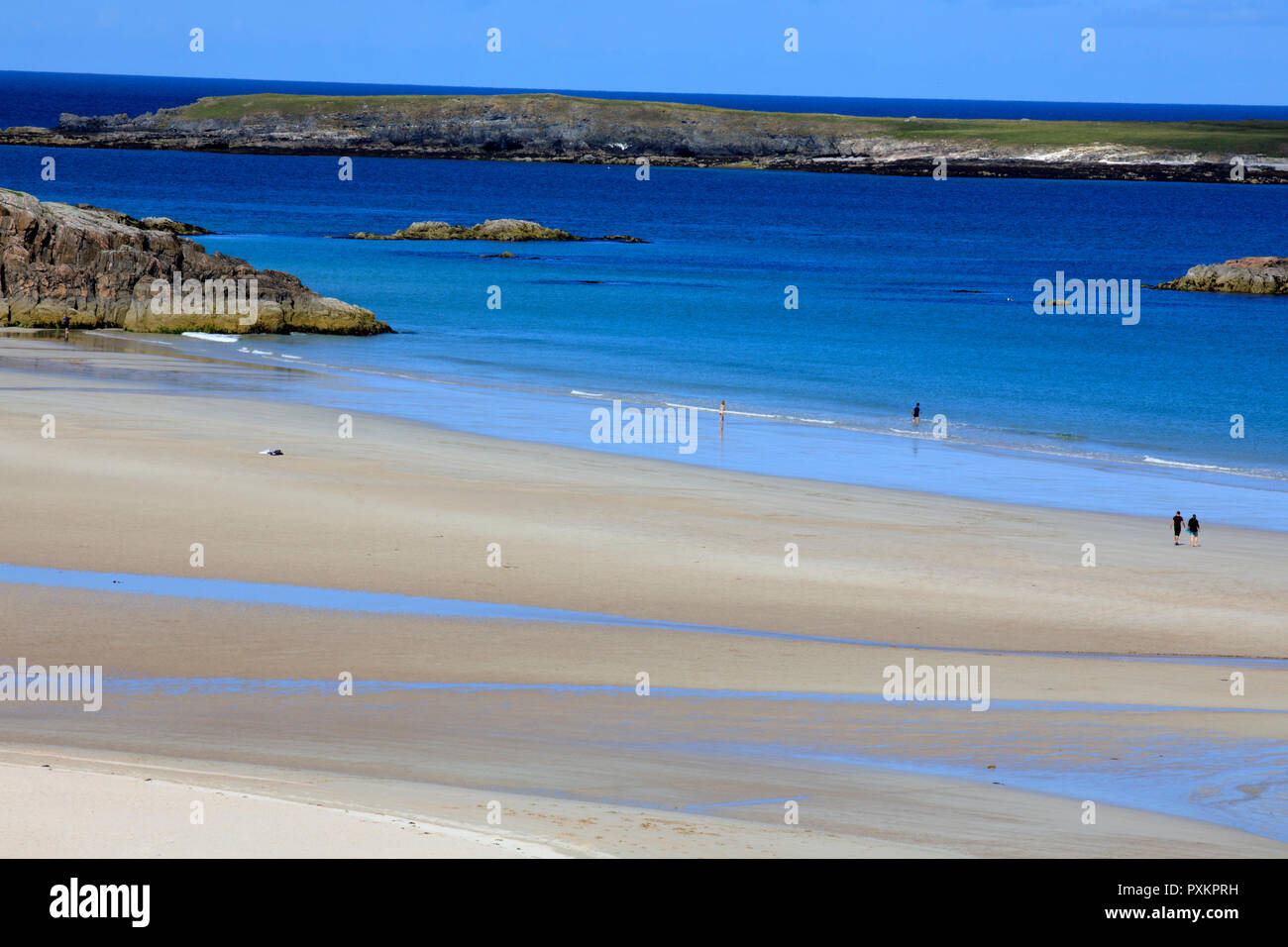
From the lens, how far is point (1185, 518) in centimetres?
→ 2467

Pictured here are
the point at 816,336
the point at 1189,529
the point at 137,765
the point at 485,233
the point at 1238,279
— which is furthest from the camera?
the point at 485,233

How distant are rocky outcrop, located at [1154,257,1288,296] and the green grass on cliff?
114m

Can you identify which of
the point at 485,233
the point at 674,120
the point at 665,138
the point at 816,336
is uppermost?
the point at 674,120

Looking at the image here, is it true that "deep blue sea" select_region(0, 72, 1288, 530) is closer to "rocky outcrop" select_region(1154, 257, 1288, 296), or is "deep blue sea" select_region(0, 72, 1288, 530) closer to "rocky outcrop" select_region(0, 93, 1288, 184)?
"rocky outcrop" select_region(1154, 257, 1288, 296)

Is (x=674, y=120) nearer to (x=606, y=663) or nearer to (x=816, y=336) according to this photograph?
(x=816, y=336)

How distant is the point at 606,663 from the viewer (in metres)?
14.5

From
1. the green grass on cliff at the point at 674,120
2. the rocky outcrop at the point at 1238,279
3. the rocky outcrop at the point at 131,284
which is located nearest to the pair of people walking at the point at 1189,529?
the rocky outcrop at the point at 131,284

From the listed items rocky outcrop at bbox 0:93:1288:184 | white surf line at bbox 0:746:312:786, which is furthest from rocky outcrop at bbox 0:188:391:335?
rocky outcrop at bbox 0:93:1288:184

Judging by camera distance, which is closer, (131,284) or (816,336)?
(131,284)

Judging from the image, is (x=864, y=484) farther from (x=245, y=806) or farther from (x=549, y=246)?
(x=549, y=246)

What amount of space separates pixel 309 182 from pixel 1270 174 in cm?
11402

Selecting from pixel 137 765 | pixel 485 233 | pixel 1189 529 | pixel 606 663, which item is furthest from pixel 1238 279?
pixel 137 765

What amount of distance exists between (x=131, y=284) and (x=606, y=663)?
35.6 meters

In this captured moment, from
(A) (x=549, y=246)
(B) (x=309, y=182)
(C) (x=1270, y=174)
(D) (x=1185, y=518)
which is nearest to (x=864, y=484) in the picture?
(D) (x=1185, y=518)
